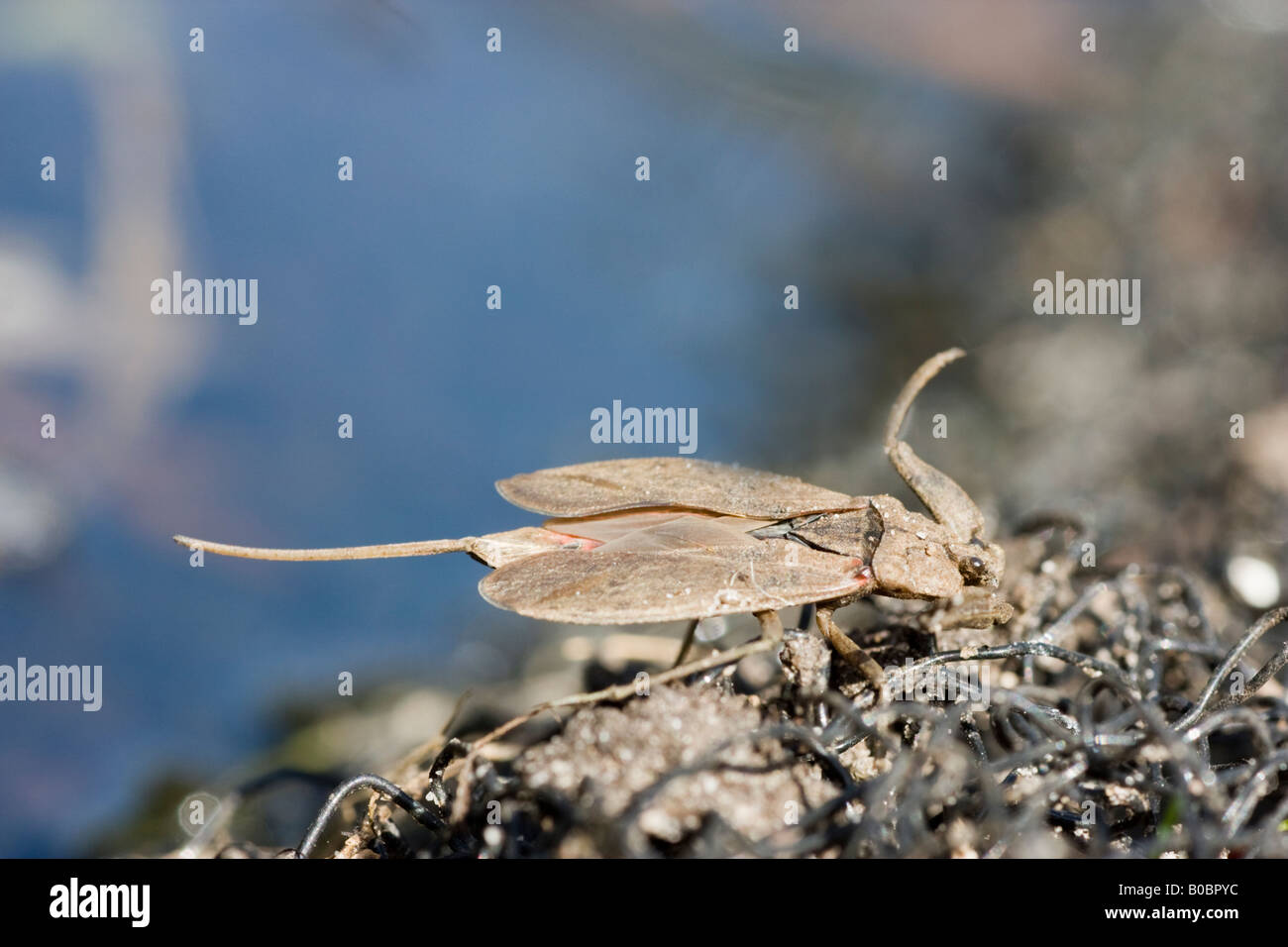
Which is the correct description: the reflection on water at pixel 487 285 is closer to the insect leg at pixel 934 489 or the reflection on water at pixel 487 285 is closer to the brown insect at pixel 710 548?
the insect leg at pixel 934 489

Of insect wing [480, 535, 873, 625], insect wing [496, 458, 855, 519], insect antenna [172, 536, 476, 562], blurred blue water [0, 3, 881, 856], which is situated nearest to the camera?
insect wing [480, 535, 873, 625]

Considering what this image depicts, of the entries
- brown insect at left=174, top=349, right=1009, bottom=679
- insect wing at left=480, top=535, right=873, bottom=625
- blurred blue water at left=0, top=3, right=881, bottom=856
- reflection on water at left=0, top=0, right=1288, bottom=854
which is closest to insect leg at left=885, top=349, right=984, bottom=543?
brown insect at left=174, top=349, right=1009, bottom=679

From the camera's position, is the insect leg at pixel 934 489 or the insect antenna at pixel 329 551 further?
the insect leg at pixel 934 489

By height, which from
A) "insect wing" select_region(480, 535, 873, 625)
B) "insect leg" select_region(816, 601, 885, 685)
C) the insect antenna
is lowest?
"insect leg" select_region(816, 601, 885, 685)

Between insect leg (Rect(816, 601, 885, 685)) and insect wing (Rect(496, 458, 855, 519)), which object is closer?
insect leg (Rect(816, 601, 885, 685))

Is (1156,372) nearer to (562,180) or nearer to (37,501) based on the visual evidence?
(562,180)

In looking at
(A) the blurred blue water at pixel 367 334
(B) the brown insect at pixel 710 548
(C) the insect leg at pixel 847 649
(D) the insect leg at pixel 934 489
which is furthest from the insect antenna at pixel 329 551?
(A) the blurred blue water at pixel 367 334

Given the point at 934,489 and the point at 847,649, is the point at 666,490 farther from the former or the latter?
the point at 934,489

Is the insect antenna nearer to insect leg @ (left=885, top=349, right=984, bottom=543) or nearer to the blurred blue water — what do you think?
insect leg @ (left=885, top=349, right=984, bottom=543)
